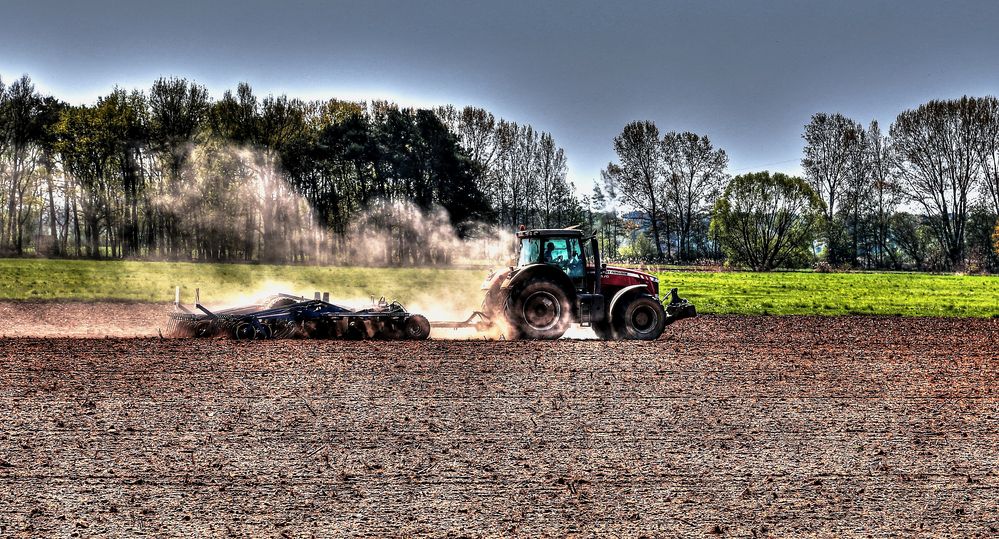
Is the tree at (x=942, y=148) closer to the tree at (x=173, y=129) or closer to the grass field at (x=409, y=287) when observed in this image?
the grass field at (x=409, y=287)

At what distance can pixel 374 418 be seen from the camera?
9.27 metres

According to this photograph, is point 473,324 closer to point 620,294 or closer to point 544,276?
point 544,276

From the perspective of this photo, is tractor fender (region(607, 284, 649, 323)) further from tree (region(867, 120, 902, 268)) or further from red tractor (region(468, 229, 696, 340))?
tree (region(867, 120, 902, 268))

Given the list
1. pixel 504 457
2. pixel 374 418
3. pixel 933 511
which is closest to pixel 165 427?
pixel 374 418

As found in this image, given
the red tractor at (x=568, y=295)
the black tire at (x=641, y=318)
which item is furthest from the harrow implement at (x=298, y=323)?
the black tire at (x=641, y=318)

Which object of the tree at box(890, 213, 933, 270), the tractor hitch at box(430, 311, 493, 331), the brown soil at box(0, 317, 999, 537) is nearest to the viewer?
the brown soil at box(0, 317, 999, 537)

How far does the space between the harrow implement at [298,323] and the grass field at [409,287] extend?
9013 millimetres

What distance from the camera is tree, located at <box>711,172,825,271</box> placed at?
2346 inches

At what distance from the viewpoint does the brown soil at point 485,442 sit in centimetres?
632

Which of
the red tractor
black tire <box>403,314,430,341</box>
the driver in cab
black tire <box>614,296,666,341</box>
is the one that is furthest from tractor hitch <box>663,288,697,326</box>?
black tire <box>403,314,430,341</box>

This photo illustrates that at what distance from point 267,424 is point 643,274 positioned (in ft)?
31.4

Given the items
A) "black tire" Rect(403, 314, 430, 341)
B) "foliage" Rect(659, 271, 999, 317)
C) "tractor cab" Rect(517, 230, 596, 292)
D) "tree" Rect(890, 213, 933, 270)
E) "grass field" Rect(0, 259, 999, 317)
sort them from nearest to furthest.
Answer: "black tire" Rect(403, 314, 430, 341), "tractor cab" Rect(517, 230, 596, 292), "foliage" Rect(659, 271, 999, 317), "grass field" Rect(0, 259, 999, 317), "tree" Rect(890, 213, 933, 270)

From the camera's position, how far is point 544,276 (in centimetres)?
1498

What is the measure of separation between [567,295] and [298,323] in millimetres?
5244
